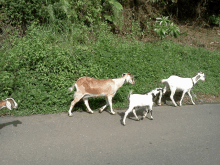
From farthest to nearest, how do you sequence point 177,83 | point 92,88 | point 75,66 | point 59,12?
point 59,12, point 177,83, point 75,66, point 92,88

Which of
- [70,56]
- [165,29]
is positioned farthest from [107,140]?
[165,29]

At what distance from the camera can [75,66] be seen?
7473mm

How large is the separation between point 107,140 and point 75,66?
3305 mm

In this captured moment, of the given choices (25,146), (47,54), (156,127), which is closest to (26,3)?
(47,54)

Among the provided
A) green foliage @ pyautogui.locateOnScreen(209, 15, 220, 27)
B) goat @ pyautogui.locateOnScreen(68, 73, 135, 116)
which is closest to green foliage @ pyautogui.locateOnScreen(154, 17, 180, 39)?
green foliage @ pyautogui.locateOnScreen(209, 15, 220, 27)

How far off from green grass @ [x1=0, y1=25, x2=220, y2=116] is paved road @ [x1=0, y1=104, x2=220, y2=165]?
73 centimetres

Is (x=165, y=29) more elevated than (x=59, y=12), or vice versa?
(x=59, y=12)

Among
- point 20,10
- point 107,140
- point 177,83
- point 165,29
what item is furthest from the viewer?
point 165,29

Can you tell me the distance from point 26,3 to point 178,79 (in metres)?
6.68

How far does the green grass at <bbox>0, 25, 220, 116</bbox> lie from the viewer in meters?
6.52

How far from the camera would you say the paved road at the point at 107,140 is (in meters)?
4.34

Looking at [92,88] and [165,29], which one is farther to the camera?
[165,29]

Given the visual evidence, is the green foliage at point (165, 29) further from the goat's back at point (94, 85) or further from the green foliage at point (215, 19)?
the goat's back at point (94, 85)

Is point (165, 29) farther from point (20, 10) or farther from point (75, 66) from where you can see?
point (20, 10)
